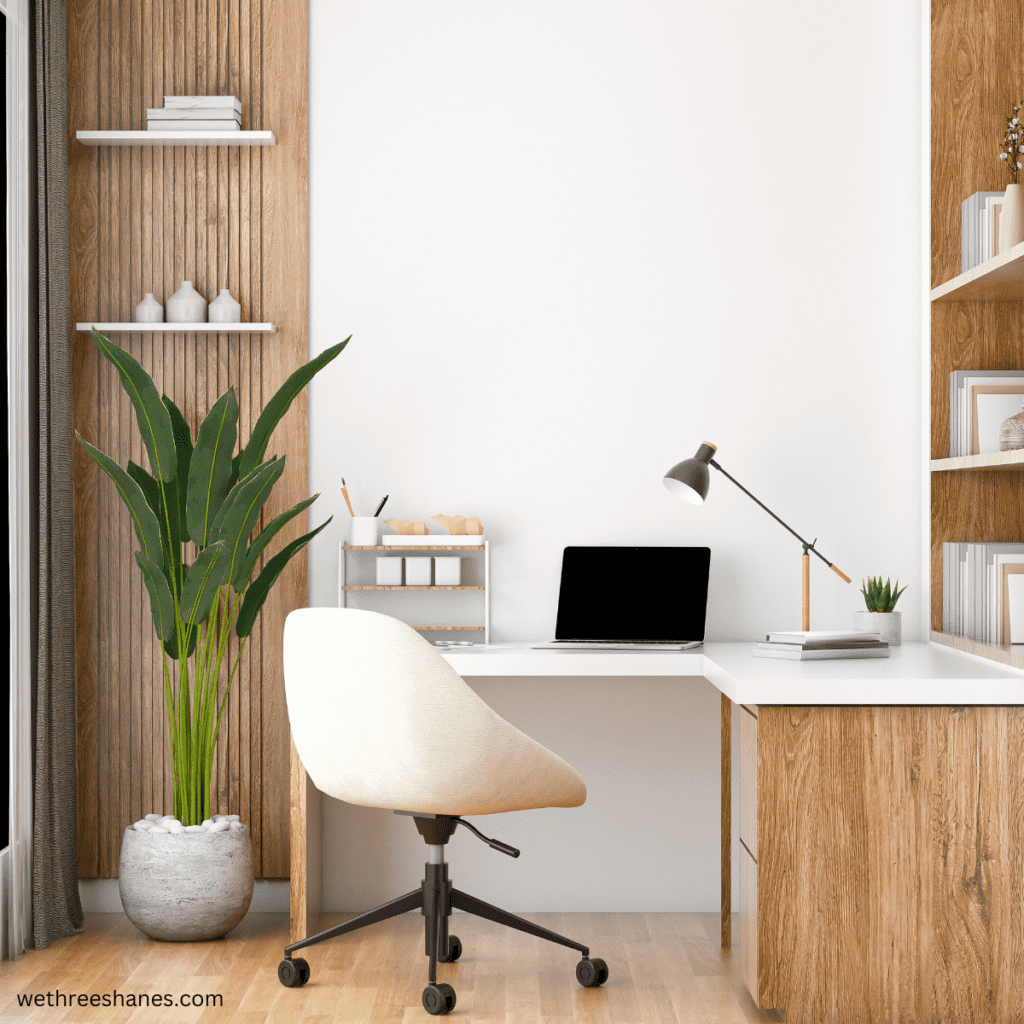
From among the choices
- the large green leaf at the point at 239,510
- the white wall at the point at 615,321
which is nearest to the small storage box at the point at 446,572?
the white wall at the point at 615,321

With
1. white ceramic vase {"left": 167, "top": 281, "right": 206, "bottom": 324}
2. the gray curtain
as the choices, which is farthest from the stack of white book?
white ceramic vase {"left": 167, "top": 281, "right": 206, "bottom": 324}

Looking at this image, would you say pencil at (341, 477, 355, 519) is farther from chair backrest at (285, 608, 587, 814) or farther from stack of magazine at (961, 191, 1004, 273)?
stack of magazine at (961, 191, 1004, 273)

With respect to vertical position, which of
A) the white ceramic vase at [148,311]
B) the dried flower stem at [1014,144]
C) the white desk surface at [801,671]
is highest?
the dried flower stem at [1014,144]

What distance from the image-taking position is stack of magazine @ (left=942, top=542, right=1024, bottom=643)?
2.70 metres

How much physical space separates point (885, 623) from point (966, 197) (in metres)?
1.21

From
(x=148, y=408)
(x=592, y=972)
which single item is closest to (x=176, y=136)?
(x=148, y=408)

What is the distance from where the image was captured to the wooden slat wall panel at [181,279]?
316 cm

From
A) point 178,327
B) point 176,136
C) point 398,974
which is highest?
point 176,136

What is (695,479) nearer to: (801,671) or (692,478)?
(692,478)

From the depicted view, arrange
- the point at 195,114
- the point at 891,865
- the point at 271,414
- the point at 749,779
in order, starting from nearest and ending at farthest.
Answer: the point at 891,865, the point at 749,779, the point at 271,414, the point at 195,114

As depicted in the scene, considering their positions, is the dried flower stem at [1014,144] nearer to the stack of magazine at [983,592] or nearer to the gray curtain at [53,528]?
the stack of magazine at [983,592]

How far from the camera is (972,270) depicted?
2.73 meters

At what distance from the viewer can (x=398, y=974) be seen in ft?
8.67

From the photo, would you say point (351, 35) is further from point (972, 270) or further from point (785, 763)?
point (785, 763)
